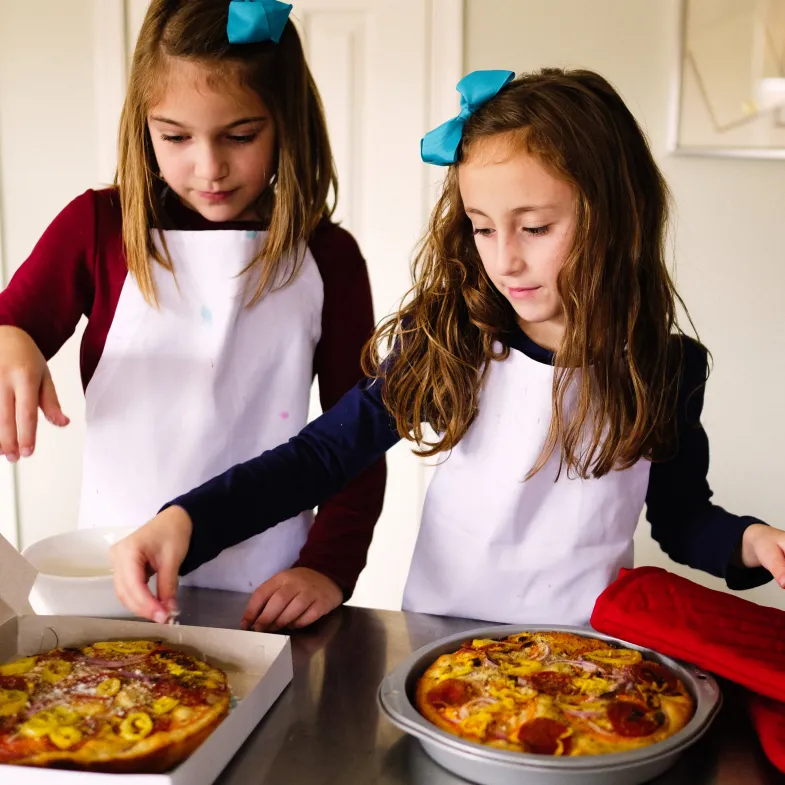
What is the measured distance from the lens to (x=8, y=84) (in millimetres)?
2779

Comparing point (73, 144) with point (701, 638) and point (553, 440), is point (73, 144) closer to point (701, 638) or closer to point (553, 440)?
point (553, 440)

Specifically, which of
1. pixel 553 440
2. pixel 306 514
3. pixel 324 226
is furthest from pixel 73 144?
pixel 553 440

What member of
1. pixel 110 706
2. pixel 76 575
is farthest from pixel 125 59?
pixel 110 706

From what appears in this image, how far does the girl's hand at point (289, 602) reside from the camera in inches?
43.8

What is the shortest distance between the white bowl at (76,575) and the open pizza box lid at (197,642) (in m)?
0.05

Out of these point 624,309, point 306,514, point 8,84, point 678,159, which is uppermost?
point 8,84

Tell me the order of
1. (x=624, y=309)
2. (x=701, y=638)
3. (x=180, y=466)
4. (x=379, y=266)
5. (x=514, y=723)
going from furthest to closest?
1. (x=379, y=266)
2. (x=180, y=466)
3. (x=624, y=309)
4. (x=701, y=638)
5. (x=514, y=723)

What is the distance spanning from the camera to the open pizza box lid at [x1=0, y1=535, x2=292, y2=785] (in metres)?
0.83

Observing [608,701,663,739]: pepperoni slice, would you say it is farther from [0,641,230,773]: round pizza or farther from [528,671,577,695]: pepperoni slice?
[0,641,230,773]: round pizza

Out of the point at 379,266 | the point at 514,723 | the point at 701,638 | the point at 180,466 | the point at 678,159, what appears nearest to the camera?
the point at 514,723

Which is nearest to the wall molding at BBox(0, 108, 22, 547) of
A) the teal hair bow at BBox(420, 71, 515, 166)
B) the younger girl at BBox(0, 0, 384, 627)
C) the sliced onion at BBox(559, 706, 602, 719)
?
the younger girl at BBox(0, 0, 384, 627)

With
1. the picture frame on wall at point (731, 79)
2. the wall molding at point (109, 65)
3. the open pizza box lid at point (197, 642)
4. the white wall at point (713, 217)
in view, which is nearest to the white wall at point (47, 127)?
the wall molding at point (109, 65)

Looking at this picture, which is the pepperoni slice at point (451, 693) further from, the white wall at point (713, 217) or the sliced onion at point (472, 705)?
the white wall at point (713, 217)

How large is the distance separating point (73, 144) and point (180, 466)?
1724 millimetres
